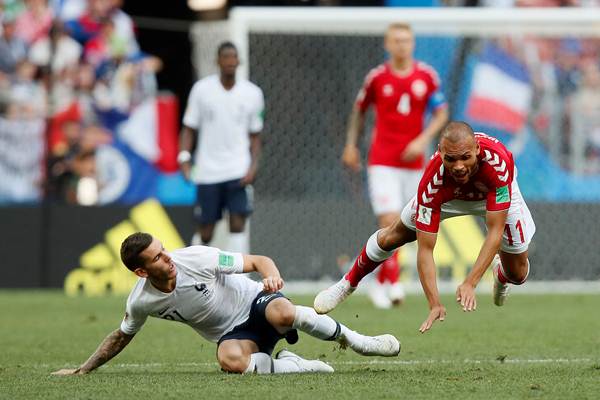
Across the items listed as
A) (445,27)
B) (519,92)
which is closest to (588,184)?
(519,92)

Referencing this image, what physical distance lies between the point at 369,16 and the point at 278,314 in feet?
27.3

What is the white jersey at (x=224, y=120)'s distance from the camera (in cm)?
1234

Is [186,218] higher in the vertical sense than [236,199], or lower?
lower

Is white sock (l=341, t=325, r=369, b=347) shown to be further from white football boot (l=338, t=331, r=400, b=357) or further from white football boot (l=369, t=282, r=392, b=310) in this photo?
white football boot (l=369, t=282, r=392, b=310)

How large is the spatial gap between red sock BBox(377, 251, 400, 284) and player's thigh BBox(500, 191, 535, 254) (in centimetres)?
396

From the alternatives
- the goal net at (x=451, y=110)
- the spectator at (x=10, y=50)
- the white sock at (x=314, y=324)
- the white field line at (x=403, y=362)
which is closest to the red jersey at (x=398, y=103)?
the goal net at (x=451, y=110)

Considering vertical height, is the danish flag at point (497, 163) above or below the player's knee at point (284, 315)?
above

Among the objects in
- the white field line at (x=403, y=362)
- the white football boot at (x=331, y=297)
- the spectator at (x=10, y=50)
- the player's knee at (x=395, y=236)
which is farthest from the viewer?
the spectator at (x=10, y=50)

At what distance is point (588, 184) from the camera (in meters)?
15.9

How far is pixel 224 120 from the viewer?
12.4 meters

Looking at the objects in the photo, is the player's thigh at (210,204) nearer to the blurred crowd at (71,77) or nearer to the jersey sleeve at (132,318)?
the blurred crowd at (71,77)

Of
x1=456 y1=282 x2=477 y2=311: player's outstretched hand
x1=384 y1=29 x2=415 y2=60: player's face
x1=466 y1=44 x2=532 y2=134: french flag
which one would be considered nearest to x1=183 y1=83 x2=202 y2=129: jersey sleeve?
x1=384 y1=29 x2=415 y2=60: player's face

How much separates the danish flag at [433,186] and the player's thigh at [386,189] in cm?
483

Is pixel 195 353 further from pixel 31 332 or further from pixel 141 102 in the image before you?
pixel 141 102
